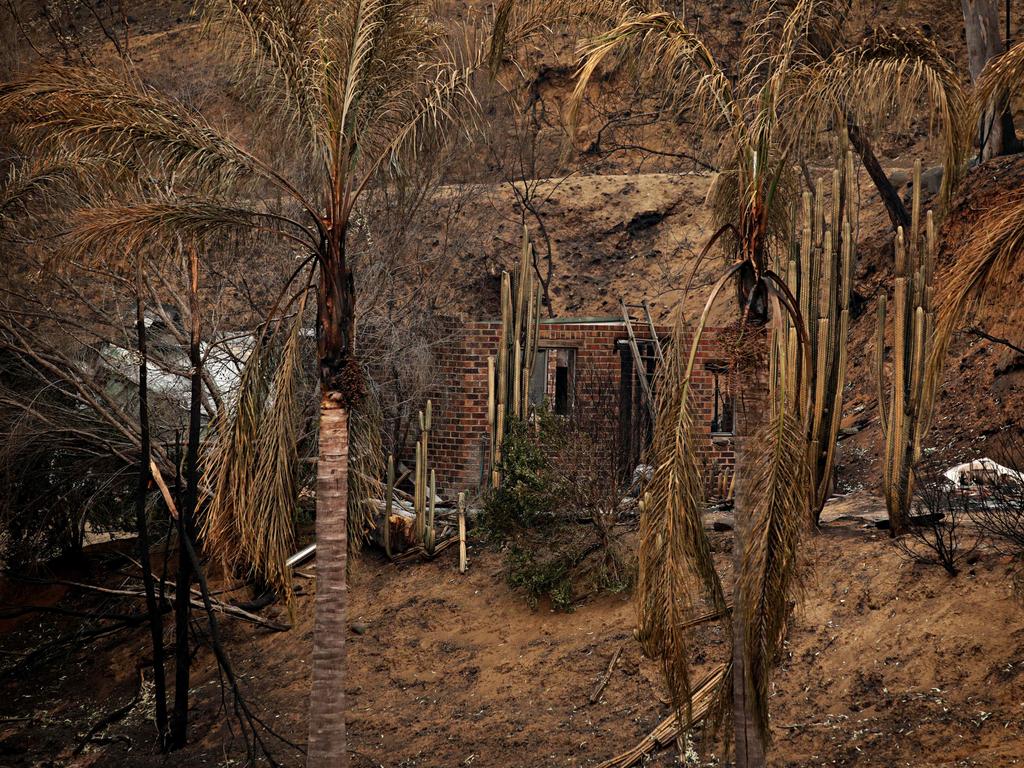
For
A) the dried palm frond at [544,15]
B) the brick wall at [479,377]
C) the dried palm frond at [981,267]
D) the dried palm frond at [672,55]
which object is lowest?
the brick wall at [479,377]

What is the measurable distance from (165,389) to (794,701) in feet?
30.8

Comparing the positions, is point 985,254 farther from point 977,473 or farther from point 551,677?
point 551,677

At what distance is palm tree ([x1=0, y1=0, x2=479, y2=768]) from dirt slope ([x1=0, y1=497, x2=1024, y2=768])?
2903 millimetres

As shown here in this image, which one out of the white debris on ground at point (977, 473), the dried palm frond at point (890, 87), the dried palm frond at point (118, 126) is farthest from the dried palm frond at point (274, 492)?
the white debris on ground at point (977, 473)

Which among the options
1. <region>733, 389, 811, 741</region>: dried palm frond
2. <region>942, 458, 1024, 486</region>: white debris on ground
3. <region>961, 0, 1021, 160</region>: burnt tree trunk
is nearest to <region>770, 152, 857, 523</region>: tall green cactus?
<region>942, 458, 1024, 486</region>: white debris on ground

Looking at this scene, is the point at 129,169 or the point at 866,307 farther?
the point at 866,307

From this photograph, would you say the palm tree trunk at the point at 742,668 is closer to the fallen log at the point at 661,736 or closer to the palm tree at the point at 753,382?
the palm tree at the point at 753,382

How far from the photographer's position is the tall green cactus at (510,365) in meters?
14.4

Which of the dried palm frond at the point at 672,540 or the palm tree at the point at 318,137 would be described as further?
the palm tree at the point at 318,137

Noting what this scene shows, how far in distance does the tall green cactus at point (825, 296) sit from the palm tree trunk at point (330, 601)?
173 inches

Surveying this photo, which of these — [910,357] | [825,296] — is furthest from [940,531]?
[825,296]

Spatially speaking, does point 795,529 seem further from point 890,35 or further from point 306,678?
point 306,678

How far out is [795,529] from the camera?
6.97 meters

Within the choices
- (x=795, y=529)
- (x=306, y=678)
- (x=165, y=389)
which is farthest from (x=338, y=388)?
(x=165, y=389)
